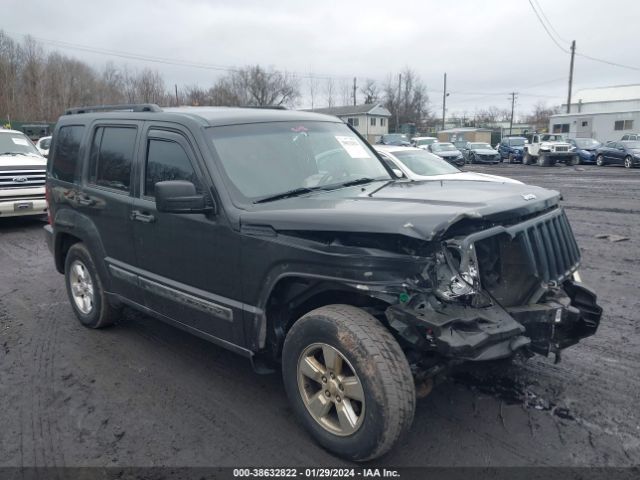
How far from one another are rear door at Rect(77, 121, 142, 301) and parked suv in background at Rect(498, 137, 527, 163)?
32.2 m

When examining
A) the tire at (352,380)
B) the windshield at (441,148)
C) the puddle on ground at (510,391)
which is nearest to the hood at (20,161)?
the tire at (352,380)

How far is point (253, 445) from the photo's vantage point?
10.6 feet

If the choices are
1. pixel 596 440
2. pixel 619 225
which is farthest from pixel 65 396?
pixel 619 225

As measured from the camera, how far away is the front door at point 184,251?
3492 millimetres

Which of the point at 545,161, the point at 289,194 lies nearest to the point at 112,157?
the point at 289,194

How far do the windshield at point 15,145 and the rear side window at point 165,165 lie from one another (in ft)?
30.0

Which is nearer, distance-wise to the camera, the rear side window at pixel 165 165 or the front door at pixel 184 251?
the front door at pixel 184 251

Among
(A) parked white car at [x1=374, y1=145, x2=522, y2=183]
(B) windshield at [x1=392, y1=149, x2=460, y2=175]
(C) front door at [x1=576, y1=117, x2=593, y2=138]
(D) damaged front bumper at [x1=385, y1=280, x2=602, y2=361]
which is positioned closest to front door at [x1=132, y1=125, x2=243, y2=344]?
(D) damaged front bumper at [x1=385, y1=280, x2=602, y2=361]

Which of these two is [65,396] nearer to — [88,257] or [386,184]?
[88,257]

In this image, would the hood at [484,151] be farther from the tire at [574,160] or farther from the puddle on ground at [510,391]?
the puddle on ground at [510,391]

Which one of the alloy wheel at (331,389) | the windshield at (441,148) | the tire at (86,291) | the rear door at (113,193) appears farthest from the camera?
the windshield at (441,148)

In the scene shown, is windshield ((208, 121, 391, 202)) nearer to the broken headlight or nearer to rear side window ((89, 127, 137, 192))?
rear side window ((89, 127, 137, 192))

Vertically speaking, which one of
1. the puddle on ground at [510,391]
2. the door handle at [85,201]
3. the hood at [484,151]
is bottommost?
the puddle on ground at [510,391]

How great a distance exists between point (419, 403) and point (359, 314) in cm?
115
